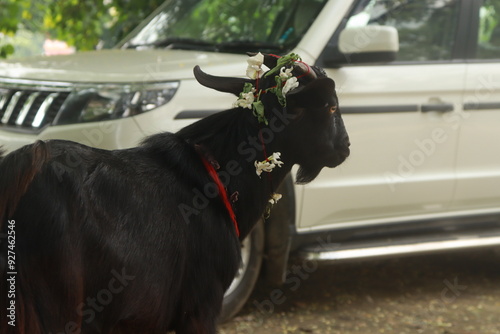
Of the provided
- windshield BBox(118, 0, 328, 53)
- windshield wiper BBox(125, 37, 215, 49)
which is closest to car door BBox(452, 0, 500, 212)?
windshield BBox(118, 0, 328, 53)

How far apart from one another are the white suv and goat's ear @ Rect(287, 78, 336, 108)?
1.39m

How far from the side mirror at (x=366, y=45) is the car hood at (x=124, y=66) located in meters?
0.64

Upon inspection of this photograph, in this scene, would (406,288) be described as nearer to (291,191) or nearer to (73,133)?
(291,191)

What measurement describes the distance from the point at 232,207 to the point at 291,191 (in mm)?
1695

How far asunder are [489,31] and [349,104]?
4.71ft

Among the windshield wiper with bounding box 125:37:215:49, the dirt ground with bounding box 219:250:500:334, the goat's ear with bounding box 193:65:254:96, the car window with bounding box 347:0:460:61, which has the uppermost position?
the goat's ear with bounding box 193:65:254:96

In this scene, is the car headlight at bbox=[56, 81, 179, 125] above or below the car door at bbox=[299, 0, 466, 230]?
above

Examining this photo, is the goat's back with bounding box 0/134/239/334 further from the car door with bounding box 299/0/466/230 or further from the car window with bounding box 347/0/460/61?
the car window with bounding box 347/0/460/61

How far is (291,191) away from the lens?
5.29 metres

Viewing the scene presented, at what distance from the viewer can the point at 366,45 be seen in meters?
5.29

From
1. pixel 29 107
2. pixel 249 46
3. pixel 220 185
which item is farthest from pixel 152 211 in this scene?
pixel 249 46

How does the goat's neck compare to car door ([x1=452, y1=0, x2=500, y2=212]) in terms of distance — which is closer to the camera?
the goat's neck

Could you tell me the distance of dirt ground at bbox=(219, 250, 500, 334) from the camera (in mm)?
5512

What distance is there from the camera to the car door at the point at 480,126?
19.1 ft
